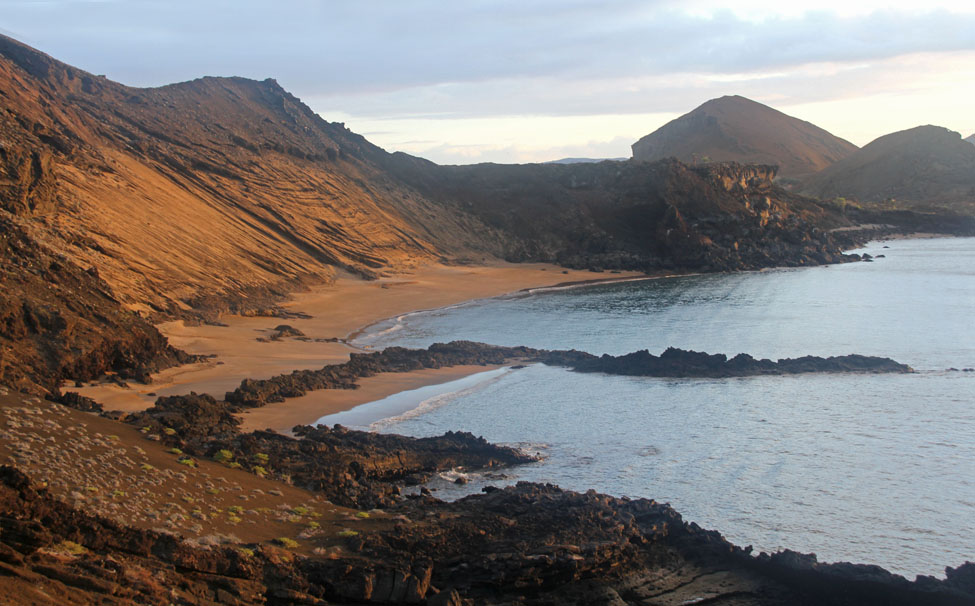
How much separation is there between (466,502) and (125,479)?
492 cm

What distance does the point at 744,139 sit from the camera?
15162 centimetres

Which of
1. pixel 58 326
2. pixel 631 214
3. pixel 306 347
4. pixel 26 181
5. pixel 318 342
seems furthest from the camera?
pixel 631 214

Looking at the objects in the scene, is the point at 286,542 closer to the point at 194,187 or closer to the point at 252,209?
the point at 194,187

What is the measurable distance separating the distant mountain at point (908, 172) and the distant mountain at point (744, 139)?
15.8 meters

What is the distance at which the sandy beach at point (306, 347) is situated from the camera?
18.2 metres

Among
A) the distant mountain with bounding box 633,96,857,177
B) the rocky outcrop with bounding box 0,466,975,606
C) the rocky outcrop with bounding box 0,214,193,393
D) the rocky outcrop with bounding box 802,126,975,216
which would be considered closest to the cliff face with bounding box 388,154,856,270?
the rocky outcrop with bounding box 0,214,193,393

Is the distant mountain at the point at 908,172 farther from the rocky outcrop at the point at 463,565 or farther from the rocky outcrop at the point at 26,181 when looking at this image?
the rocky outcrop at the point at 463,565

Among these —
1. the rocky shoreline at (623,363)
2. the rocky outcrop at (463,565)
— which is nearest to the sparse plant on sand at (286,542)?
the rocky outcrop at (463,565)

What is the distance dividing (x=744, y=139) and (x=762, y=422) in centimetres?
14332

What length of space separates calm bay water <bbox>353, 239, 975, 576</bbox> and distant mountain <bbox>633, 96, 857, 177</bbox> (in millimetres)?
113269

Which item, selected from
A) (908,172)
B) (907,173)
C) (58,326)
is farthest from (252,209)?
(908,172)

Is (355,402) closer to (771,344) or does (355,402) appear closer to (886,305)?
(771,344)

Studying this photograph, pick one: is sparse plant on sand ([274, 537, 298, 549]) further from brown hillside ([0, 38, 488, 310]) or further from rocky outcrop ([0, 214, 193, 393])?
brown hillside ([0, 38, 488, 310])

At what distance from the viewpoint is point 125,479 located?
10516mm
